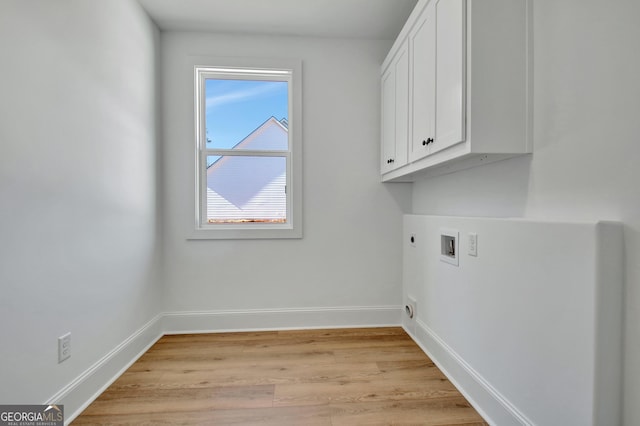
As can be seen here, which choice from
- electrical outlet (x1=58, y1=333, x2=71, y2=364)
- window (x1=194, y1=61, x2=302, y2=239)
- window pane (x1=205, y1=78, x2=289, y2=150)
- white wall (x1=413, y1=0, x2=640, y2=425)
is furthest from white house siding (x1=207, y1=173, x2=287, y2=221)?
white wall (x1=413, y1=0, x2=640, y2=425)

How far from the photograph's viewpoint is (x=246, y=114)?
2586 mm

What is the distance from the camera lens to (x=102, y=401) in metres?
1.58

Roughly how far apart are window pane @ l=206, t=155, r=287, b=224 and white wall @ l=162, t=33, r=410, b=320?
7.6 inches

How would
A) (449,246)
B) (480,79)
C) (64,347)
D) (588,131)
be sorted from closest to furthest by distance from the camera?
1. (588,131)
2. (480,79)
3. (64,347)
4. (449,246)

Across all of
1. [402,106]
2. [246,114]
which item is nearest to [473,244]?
[402,106]

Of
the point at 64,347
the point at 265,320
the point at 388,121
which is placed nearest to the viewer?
the point at 64,347

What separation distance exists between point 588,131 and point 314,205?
183 cm

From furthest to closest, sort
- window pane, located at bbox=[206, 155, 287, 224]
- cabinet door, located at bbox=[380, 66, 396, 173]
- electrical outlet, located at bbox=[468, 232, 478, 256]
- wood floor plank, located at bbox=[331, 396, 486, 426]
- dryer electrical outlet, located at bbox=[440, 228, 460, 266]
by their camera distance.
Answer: window pane, located at bbox=[206, 155, 287, 224]
cabinet door, located at bbox=[380, 66, 396, 173]
dryer electrical outlet, located at bbox=[440, 228, 460, 266]
electrical outlet, located at bbox=[468, 232, 478, 256]
wood floor plank, located at bbox=[331, 396, 486, 426]

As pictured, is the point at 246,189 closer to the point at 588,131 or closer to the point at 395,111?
the point at 395,111

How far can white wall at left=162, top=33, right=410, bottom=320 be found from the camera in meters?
2.47

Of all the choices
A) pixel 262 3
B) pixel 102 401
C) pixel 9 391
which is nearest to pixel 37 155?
pixel 9 391

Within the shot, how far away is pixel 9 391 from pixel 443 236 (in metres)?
2.24

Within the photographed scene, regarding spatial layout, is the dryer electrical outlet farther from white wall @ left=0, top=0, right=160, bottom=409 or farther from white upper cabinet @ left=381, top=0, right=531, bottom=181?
white wall @ left=0, top=0, right=160, bottom=409

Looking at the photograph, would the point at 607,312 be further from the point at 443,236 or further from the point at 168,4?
the point at 168,4
